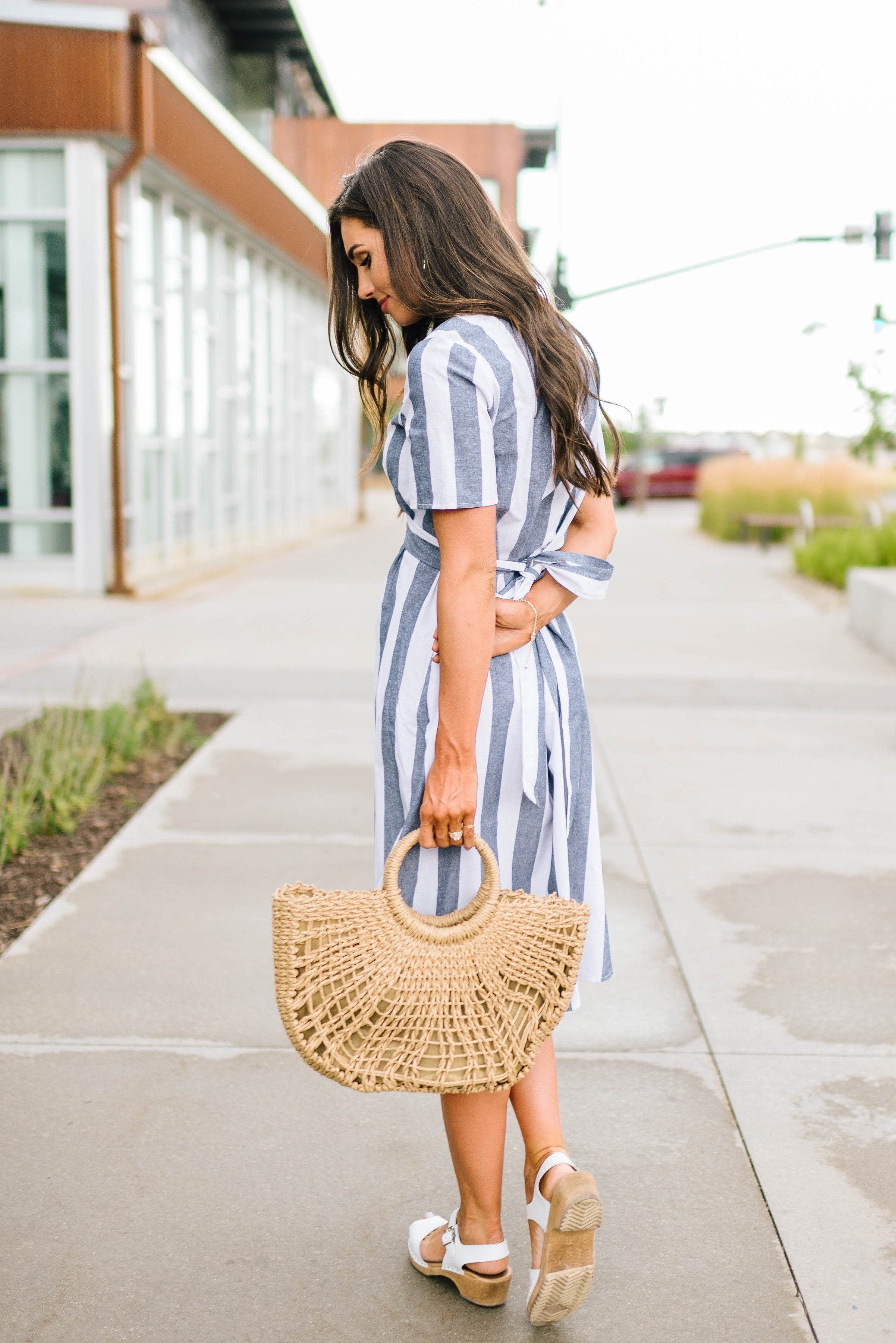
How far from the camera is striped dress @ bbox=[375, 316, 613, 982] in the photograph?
1.99 m

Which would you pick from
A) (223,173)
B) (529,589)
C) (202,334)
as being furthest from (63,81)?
(529,589)

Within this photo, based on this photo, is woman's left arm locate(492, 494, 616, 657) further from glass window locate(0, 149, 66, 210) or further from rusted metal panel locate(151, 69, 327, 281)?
glass window locate(0, 149, 66, 210)

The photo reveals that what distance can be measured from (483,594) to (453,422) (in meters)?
0.25

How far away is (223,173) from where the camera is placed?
14.5 meters

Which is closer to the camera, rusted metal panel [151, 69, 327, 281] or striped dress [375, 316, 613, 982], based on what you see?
striped dress [375, 316, 613, 982]

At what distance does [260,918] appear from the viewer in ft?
13.4

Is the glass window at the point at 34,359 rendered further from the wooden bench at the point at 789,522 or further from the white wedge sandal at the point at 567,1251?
the white wedge sandal at the point at 567,1251

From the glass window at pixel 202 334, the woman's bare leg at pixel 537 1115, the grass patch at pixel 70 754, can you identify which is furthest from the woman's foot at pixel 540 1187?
the glass window at pixel 202 334

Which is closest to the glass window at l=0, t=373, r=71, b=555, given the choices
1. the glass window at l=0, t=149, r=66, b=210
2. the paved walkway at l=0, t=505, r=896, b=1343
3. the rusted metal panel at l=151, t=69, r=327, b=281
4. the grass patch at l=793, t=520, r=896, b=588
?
the glass window at l=0, t=149, r=66, b=210

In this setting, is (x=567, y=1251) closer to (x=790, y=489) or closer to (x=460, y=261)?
(x=460, y=261)

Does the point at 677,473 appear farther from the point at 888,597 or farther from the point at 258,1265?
the point at 258,1265

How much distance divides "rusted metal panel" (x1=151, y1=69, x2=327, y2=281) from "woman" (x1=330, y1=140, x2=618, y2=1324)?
744cm

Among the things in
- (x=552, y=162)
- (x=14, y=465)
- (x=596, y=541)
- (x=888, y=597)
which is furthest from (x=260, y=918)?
(x=552, y=162)

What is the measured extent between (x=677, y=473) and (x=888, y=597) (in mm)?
30768
